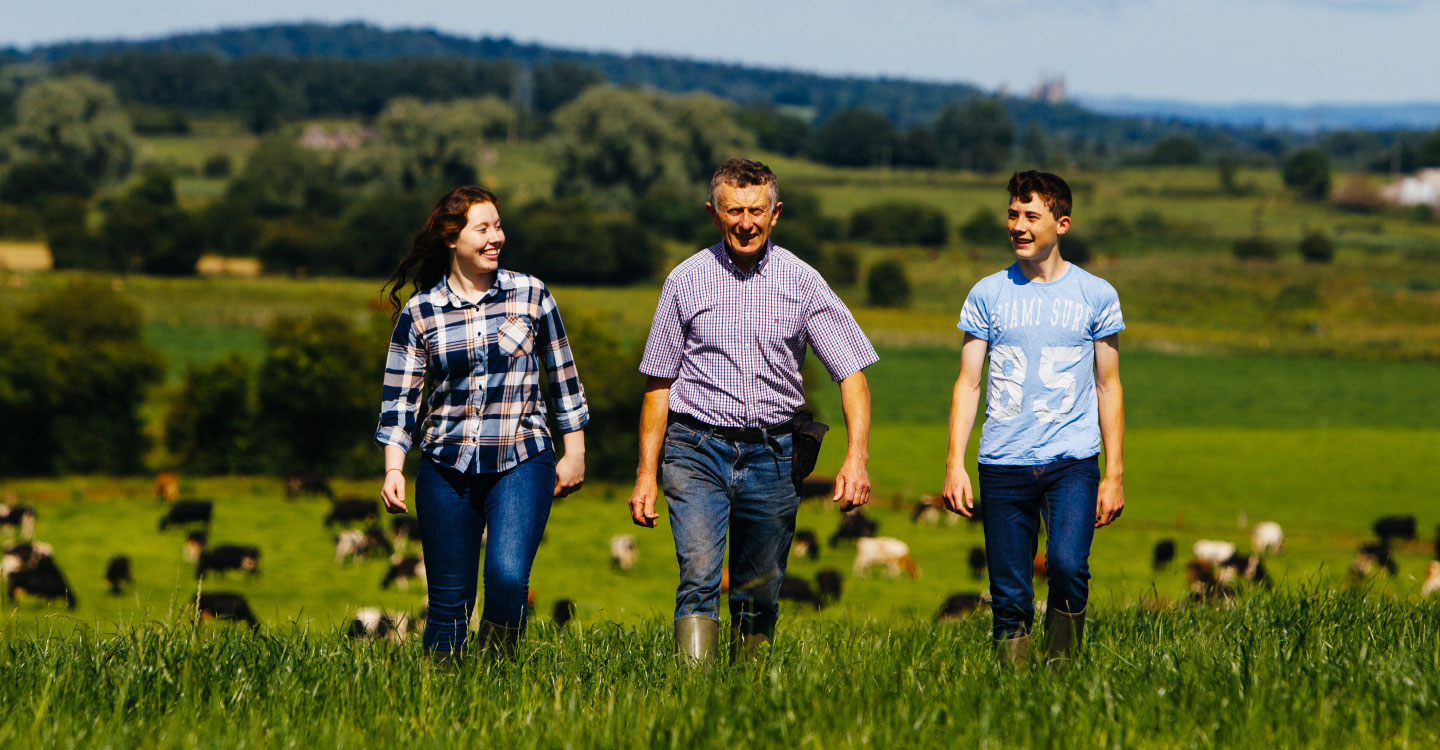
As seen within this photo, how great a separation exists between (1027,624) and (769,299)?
1801 millimetres

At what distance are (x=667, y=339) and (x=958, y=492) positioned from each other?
1.43 meters

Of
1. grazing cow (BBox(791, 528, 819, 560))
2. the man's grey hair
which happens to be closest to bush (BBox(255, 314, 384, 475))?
grazing cow (BBox(791, 528, 819, 560))

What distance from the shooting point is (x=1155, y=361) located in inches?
3172

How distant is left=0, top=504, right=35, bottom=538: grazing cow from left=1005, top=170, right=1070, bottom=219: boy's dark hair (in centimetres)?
4530

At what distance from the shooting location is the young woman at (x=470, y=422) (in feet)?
18.8

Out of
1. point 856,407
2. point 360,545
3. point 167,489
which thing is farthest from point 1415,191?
point 856,407

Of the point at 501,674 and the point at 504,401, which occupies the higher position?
the point at 504,401

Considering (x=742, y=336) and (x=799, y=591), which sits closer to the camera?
(x=742, y=336)

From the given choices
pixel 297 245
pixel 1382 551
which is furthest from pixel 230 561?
pixel 297 245

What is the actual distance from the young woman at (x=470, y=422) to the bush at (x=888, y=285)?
96263 millimetres

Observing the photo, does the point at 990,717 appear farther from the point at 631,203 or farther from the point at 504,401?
the point at 631,203

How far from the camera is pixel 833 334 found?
238 inches

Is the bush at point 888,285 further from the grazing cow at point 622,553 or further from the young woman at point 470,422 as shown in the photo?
the young woman at point 470,422

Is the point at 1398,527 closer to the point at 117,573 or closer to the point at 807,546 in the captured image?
the point at 807,546
